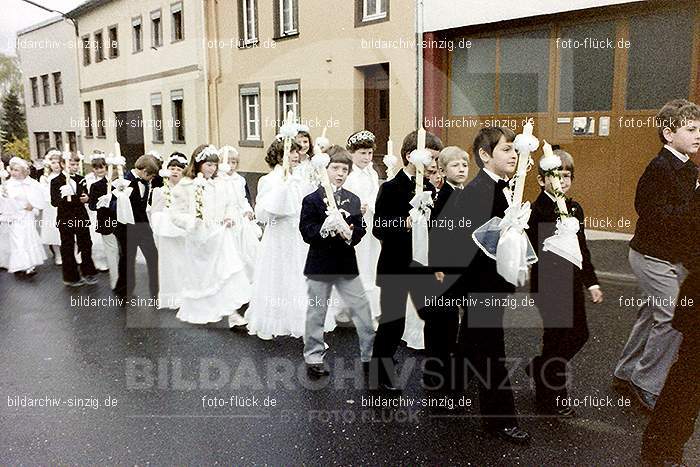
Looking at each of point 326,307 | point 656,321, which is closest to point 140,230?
point 326,307

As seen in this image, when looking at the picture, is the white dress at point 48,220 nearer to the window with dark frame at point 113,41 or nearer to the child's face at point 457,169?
the child's face at point 457,169

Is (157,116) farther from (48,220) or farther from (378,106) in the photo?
(48,220)

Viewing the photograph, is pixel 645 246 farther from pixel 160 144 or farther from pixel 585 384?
pixel 160 144

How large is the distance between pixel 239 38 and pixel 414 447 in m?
16.6

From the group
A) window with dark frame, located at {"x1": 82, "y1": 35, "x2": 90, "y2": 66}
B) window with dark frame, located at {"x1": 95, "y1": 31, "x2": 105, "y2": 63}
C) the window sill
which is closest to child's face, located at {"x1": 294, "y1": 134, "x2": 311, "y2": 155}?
the window sill

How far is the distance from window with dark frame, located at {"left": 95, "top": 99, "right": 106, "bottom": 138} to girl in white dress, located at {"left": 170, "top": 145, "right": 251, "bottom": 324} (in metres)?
23.4

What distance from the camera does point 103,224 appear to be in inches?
314

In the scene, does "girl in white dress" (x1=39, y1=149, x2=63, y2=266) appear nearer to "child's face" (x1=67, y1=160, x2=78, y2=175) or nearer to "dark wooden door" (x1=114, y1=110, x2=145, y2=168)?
"child's face" (x1=67, y1=160, x2=78, y2=175)

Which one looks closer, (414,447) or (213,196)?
(414,447)

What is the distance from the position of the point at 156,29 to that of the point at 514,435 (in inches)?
884

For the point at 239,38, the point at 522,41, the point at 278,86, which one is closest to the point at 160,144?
the point at 239,38

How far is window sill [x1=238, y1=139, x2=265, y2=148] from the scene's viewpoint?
18.2m

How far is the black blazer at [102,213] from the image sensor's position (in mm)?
7949

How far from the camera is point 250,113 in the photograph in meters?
18.8
